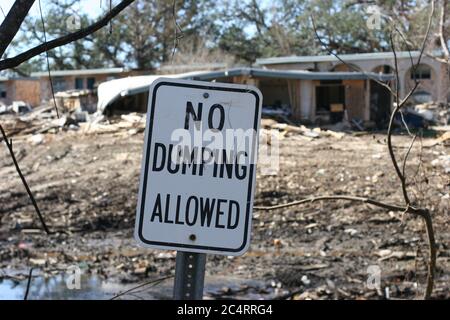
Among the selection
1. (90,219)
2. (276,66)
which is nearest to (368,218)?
(90,219)

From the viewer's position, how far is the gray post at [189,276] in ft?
7.92

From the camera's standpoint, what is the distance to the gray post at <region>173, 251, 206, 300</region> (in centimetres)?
241

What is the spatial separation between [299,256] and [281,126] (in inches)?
478

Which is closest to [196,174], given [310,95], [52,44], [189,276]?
[189,276]

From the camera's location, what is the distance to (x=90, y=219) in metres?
17.4

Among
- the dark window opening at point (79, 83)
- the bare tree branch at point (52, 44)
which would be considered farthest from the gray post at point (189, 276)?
the dark window opening at point (79, 83)

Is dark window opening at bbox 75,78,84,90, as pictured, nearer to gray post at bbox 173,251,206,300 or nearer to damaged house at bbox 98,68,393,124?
damaged house at bbox 98,68,393,124

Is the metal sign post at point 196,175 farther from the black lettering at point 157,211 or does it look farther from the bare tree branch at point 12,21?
the bare tree branch at point 12,21

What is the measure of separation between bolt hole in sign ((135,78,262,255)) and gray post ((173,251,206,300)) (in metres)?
0.03

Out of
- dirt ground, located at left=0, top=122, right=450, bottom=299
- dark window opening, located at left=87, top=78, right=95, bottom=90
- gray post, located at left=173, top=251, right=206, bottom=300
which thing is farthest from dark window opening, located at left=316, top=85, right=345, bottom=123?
gray post, located at left=173, top=251, right=206, bottom=300

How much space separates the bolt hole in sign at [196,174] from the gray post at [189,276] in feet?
0.10

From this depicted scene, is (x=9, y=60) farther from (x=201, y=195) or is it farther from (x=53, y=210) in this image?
(x=53, y=210)

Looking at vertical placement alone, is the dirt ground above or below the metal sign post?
below

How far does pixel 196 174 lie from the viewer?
2.47 meters
